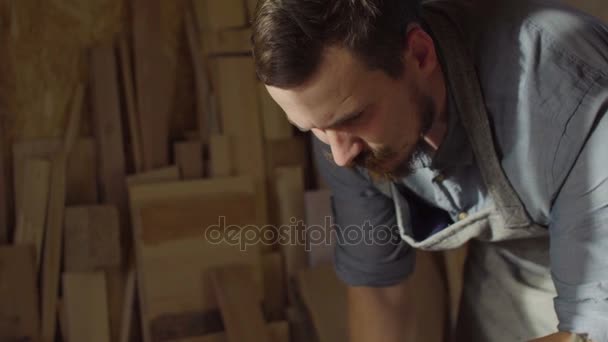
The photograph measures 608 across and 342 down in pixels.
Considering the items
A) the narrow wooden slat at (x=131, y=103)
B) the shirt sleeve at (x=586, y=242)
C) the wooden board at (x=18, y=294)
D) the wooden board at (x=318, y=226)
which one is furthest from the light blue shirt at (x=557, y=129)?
the wooden board at (x=18, y=294)

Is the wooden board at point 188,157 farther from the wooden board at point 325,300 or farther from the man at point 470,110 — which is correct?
the man at point 470,110

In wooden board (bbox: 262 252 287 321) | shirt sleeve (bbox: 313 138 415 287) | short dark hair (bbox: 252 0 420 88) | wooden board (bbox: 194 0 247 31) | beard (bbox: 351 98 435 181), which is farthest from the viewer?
wooden board (bbox: 262 252 287 321)

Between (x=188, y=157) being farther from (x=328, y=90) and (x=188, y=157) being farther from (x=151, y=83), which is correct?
(x=328, y=90)

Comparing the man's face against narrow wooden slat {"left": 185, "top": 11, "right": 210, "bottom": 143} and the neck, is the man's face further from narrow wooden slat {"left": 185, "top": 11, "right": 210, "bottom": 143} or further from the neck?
narrow wooden slat {"left": 185, "top": 11, "right": 210, "bottom": 143}

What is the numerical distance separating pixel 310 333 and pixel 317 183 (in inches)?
14.4

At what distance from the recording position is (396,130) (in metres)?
0.74

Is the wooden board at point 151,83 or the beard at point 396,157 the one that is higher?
the wooden board at point 151,83

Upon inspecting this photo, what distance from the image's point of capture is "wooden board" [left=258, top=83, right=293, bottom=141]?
1472 millimetres

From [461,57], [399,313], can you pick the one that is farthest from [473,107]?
[399,313]

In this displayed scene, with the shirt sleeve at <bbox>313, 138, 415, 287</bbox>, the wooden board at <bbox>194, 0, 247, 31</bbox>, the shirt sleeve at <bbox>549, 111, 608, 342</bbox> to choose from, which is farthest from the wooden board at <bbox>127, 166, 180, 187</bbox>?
the shirt sleeve at <bbox>549, 111, 608, 342</bbox>

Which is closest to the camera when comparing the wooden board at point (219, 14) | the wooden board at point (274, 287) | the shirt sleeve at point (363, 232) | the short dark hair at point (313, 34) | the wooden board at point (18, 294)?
the short dark hair at point (313, 34)

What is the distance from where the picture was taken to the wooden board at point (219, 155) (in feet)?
4.68

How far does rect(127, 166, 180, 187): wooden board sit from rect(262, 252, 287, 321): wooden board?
30 cm

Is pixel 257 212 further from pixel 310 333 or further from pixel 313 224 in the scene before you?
pixel 310 333
